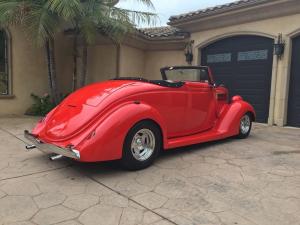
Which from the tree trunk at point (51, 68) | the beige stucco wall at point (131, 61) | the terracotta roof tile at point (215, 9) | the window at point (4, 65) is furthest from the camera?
the beige stucco wall at point (131, 61)

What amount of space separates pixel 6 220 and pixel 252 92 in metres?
7.96

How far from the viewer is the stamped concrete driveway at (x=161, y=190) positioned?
9.86 ft

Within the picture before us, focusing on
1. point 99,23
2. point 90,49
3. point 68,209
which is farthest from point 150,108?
point 90,49

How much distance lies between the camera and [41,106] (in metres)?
10.4

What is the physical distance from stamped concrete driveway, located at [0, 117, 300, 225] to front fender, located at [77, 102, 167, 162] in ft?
1.12

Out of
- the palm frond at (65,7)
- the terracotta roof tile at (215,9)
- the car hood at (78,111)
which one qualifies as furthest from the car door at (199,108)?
the palm frond at (65,7)

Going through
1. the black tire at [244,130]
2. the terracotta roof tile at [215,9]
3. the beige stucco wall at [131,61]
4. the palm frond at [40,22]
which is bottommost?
the black tire at [244,130]

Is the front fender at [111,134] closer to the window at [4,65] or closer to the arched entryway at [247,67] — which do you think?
the arched entryway at [247,67]

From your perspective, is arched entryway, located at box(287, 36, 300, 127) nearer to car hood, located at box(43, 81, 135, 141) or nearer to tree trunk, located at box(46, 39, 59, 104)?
car hood, located at box(43, 81, 135, 141)

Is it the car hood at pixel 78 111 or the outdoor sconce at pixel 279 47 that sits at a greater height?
the outdoor sconce at pixel 279 47

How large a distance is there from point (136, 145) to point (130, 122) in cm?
39

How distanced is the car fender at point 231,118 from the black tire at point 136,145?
1.82 metres

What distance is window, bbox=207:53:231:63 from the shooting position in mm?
9938

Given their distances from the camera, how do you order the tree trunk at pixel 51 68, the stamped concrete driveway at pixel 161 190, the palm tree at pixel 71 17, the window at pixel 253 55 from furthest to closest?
the tree trunk at pixel 51 68 → the window at pixel 253 55 → the palm tree at pixel 71 17 → the stamped concrete driveway at pixel 161 190
